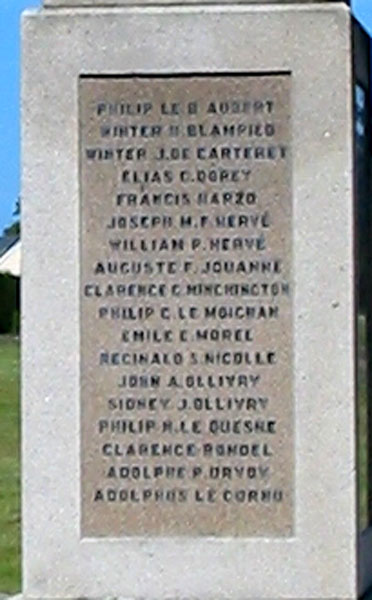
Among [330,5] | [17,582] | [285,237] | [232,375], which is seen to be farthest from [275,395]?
[17,582]

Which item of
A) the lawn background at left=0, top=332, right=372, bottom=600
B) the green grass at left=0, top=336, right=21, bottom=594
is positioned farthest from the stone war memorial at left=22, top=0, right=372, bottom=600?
the green grass at left=0, top=336, right=21, bottom=594

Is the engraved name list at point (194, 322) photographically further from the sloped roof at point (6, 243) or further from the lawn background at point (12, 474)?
the sloped roof at point (6, 243)

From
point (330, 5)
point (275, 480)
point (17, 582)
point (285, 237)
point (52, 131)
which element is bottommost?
point (17, 582)

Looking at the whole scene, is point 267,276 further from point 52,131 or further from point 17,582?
point 17,582

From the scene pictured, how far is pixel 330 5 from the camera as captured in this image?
552cm

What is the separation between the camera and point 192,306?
18.0ft

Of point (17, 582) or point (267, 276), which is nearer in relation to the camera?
point (267, 276)

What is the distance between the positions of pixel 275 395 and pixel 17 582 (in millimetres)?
3526

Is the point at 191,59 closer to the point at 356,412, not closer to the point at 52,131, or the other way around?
the point at 52,131

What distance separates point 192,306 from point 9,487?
692 cm

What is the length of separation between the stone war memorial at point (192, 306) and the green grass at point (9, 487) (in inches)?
113

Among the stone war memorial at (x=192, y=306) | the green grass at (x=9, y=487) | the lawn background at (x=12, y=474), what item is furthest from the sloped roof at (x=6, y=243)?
the stone war memorial at (x=192, y=306)

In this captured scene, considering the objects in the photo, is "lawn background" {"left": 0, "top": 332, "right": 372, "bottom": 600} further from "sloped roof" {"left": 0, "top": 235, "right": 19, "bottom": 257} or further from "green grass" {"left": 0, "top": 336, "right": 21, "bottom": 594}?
"sloped roof" {"left": 0, "top": 235, "right": 19, "bottom": 257}

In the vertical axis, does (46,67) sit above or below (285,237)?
above
